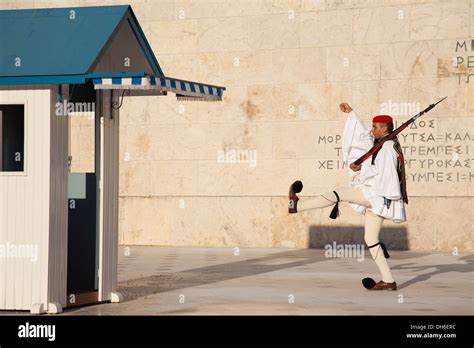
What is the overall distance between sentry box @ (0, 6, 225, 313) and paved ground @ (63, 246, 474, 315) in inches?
26.1

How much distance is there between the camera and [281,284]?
1697 centimetres

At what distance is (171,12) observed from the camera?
2719 cm

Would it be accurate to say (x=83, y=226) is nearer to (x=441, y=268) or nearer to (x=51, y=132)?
(x=51, y=132)

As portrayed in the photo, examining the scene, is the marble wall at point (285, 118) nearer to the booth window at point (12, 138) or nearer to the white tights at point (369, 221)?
the white tights at point (369, 221)

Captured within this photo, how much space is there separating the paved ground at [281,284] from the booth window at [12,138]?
1973mm

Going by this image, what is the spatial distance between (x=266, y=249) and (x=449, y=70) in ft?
19.2

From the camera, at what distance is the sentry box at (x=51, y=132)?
514 inches

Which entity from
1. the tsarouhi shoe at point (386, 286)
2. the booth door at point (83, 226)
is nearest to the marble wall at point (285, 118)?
the tsarouhi shoe at point (386, 286)

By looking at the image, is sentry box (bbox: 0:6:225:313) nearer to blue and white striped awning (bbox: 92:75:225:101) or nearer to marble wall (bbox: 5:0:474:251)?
blue and white striped awning (bbox: 92:75:225:101)
